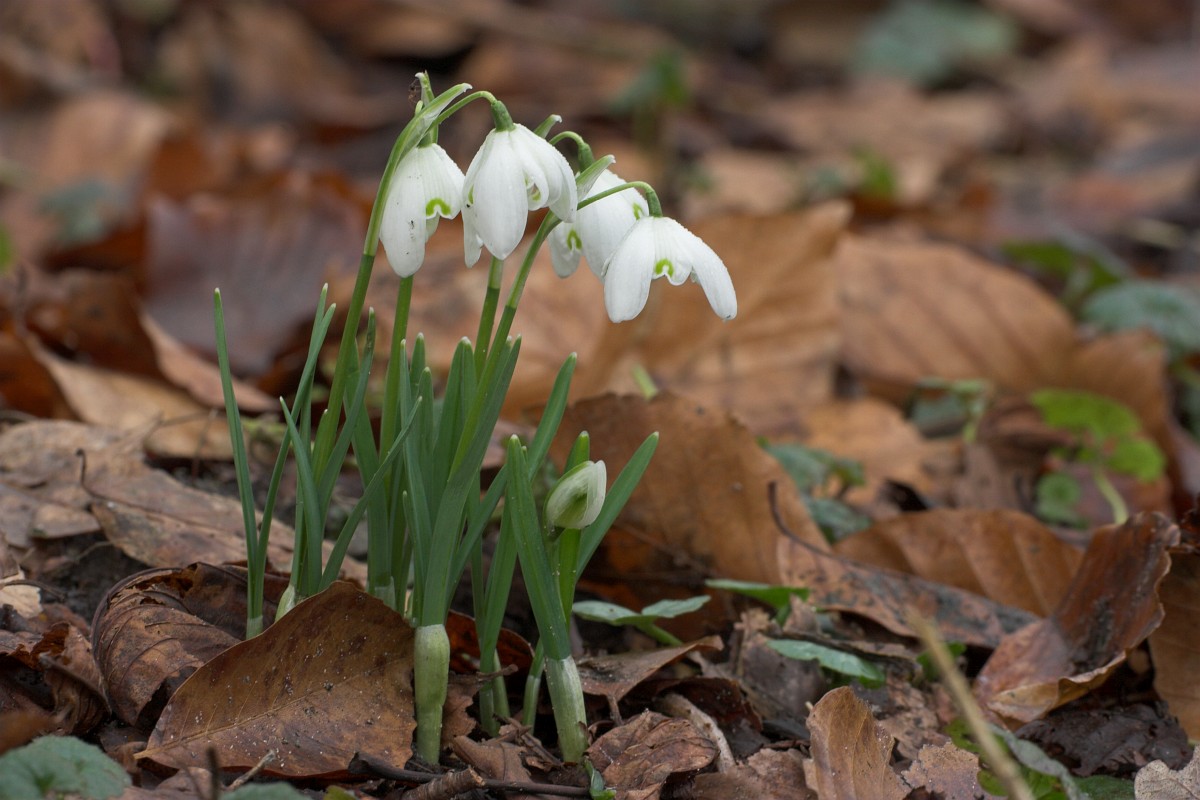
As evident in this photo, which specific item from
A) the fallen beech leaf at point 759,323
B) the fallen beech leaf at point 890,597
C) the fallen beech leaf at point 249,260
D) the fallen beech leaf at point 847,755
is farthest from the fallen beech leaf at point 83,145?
the fallen beech leaf at point 847,755

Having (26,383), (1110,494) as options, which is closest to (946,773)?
(1110,494)

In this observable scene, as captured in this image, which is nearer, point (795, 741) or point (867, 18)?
point (795, 741)

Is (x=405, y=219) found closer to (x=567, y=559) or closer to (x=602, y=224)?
(x=602, y=224)

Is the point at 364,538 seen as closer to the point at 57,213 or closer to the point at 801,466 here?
the point at 801,466

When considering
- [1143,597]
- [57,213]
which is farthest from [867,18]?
[1143,597]

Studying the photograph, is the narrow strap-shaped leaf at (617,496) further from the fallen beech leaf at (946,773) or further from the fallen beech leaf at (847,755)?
the fallen beech leaf at (946,773)

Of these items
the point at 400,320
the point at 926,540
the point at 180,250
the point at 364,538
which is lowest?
the point at 926,540
